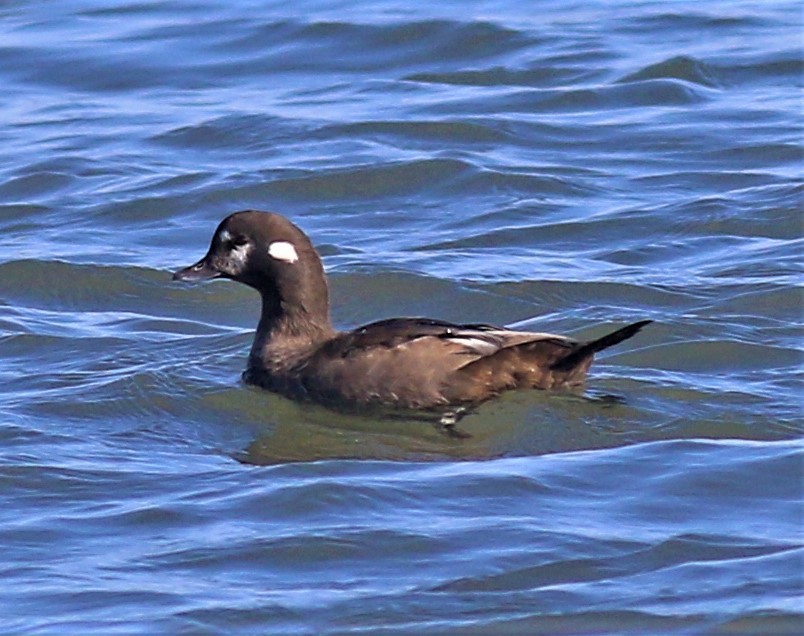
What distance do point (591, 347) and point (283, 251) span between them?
66.6 inches

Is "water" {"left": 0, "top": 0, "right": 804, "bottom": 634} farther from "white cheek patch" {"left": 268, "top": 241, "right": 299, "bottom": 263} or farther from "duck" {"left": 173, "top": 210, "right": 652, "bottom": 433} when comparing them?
"white cheek patch" {"left": 268, "top": 241, "right": 299, "bottom": 263}

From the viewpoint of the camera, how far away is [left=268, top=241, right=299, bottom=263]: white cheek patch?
9.75m

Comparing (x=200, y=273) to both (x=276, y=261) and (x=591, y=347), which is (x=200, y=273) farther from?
(x=591, y=347)

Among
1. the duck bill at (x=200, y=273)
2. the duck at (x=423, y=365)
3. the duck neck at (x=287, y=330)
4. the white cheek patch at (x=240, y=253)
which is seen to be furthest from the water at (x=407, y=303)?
the white cheek patch at (x=240, y=253)

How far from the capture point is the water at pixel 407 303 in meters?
6.97

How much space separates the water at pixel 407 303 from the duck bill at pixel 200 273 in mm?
439

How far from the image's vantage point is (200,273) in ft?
33.0

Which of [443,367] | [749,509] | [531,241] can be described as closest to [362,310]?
[531,241]

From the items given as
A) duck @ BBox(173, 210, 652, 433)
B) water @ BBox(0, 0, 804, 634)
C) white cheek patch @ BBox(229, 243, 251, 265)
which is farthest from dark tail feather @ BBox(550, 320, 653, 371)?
white cheek patch @ BBox(229, 243, 251, 265)

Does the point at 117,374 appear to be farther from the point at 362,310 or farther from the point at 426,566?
the point at 426,566

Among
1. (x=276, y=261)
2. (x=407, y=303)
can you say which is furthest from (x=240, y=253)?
(x=407, y=303)

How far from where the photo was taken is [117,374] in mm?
9906

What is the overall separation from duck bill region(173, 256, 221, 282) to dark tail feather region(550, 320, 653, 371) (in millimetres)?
1911

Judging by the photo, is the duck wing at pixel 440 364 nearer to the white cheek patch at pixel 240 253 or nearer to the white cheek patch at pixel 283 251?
the white cheek patch at pixel 283 251
